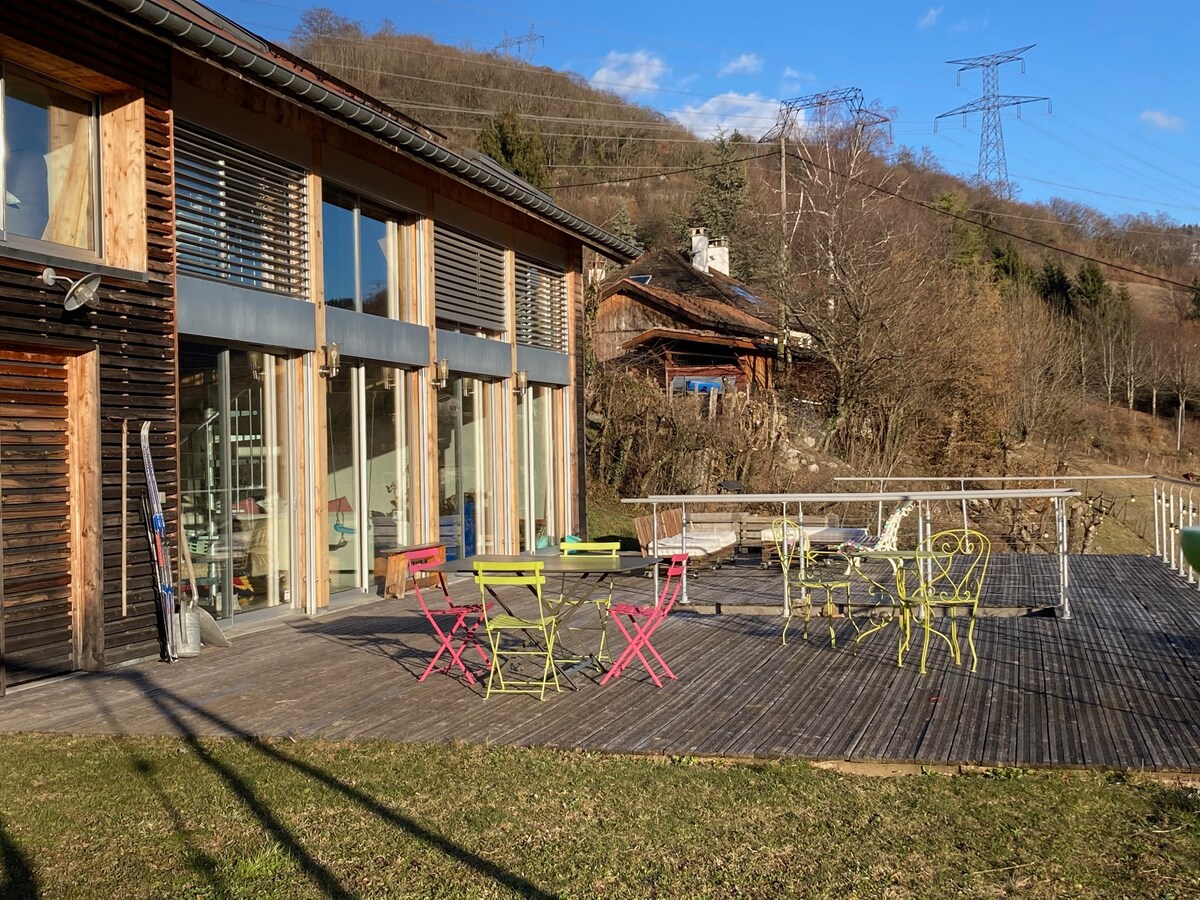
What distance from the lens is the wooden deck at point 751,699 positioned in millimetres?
5762

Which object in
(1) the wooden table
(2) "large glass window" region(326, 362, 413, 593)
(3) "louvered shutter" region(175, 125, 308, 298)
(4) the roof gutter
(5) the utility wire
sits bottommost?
(1) the wooden table

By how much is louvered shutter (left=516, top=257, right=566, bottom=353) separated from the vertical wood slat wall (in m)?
7.28

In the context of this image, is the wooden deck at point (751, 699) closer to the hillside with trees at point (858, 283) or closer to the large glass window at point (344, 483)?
the large glass window at point (344, 483)

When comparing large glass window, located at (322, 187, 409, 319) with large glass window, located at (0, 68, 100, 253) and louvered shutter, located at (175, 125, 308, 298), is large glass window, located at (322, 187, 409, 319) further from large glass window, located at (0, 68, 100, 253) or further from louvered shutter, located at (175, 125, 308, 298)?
large glass window, located at (0, 68, 100, 253)

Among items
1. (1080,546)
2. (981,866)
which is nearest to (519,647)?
(981,866)

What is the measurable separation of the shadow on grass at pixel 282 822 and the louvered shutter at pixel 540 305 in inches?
378

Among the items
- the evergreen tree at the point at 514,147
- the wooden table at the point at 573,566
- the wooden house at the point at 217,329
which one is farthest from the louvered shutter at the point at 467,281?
the evergreen tree at the point at 514,147

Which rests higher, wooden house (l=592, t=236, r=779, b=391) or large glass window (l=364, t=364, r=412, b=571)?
wooden house (l=592, t=236, r=779, b=391)

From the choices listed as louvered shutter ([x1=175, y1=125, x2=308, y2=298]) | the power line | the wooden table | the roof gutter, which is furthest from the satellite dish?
the power line

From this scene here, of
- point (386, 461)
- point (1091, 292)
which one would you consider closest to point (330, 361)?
point (386, 461)

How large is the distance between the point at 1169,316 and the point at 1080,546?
3905 centimetres

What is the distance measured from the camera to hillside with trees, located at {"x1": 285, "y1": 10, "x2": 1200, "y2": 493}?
23.4 metres

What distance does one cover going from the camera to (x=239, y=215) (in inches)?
386

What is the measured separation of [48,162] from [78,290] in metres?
1.06
